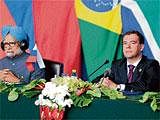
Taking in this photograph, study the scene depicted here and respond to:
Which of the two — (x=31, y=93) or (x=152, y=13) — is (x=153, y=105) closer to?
(x=31, y=93)

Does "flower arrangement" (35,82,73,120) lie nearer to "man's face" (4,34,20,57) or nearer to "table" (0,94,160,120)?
"table" (0,94,160,120)

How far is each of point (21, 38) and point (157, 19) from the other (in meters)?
0.97

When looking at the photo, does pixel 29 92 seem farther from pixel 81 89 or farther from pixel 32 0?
pixel 32 0

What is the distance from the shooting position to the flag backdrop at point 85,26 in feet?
10.5

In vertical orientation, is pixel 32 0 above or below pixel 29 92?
above

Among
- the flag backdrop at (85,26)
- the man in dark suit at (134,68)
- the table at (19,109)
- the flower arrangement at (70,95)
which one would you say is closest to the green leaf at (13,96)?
the table at (19,109)

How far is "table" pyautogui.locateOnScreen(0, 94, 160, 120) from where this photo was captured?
211 centimetres

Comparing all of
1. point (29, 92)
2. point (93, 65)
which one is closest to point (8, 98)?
point (29, 92)

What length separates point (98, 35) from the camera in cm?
328

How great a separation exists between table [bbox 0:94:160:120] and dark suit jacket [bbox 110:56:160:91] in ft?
1.25

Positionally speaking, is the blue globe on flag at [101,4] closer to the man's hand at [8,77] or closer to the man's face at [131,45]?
the man's face at [131,45]

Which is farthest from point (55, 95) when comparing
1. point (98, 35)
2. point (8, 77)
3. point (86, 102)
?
point (98, 35)

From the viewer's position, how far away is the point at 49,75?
3148mm

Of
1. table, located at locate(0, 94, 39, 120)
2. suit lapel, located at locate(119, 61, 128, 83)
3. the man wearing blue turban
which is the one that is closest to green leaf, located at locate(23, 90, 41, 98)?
table, located at locate(0, 94, 39, 120)
